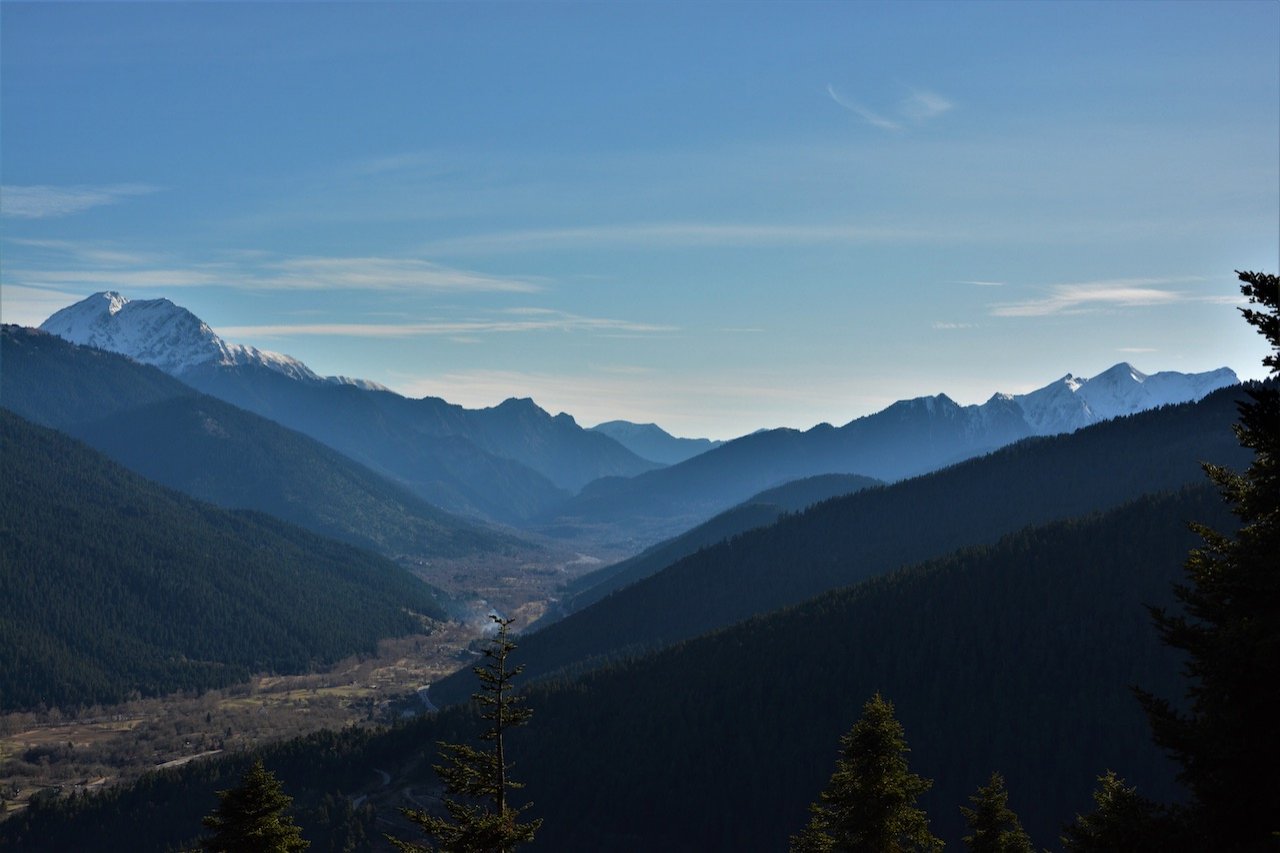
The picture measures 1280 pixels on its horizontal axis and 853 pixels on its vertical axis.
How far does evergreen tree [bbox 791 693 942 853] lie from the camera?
1671 inches

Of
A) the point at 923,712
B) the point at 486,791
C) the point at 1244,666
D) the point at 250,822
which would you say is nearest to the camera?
the point at 1244,666

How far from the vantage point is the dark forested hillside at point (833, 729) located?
15438 cm

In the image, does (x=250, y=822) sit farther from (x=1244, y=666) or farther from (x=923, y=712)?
(x=923, y=712)

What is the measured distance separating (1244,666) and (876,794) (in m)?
23.6

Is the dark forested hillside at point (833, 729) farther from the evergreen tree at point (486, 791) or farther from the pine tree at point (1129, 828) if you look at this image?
the pine tree at point (1129, 828)

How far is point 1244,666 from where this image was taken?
2200 cm

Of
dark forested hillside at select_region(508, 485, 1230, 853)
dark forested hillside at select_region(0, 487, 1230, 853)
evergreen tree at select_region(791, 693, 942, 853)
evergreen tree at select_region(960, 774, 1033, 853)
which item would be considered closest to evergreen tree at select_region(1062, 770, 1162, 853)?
evergreen tree at select_region(791, 693, 942, 853)

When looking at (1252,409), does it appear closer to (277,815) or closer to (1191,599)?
(1191,599)

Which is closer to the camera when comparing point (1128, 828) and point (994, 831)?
point (1128, 828)

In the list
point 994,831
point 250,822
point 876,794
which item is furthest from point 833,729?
point 250,822

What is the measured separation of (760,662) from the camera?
193 metres

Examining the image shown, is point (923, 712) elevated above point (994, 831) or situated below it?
below

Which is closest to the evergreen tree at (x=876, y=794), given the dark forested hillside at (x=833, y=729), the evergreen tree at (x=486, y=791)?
the evergreen tree at (x=486, y=791)

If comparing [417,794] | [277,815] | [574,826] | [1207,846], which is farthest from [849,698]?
[1207,846]
